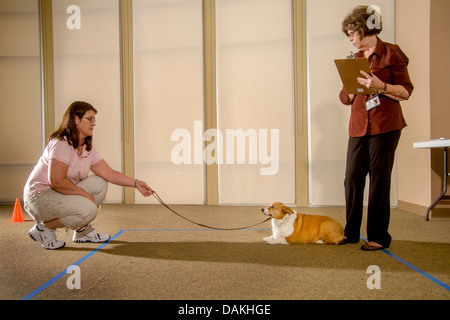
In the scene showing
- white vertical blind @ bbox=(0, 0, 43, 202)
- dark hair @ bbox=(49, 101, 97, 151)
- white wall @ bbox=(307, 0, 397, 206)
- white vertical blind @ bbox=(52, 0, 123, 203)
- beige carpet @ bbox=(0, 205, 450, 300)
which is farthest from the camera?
white vertical blind @ bbox=(0, 0, 43, 202)

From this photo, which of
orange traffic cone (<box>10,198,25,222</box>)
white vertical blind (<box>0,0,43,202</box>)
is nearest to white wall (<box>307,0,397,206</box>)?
orange traffic cone (<box>10,198,25,222</box>)

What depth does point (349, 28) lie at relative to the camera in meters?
1.95

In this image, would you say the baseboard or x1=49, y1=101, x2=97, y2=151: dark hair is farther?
the baseboard

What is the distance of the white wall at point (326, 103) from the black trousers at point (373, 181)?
173cm

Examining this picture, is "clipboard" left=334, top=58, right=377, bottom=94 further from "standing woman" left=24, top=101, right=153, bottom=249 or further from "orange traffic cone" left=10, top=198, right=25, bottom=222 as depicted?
"orange traffic cone" left=10, top=198, right=25, bottom=222

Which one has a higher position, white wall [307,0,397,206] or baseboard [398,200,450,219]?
white wall [307,0,397,206]

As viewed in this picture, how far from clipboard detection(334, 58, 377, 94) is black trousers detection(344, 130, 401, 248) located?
0.30 m

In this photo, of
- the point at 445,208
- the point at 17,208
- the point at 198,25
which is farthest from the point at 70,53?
the point at 445,208

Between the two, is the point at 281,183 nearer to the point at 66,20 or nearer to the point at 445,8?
the point at 445,8

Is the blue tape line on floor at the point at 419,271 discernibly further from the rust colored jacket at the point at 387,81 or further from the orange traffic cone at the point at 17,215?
the orange traffic cone at the point at 17,215

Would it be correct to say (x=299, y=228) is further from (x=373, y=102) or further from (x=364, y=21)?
(x=364, y=21)

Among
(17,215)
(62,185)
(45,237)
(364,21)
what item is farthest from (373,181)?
(17,215)

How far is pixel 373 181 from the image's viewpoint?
1.94 metres

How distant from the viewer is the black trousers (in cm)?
191
